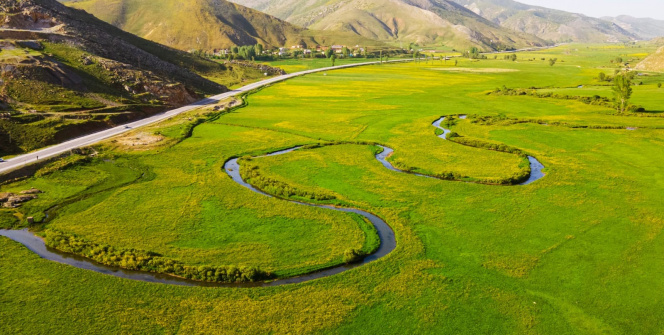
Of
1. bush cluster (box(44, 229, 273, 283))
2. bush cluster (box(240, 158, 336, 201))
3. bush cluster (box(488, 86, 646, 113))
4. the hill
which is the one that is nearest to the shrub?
bush cluster (box(44, 229, 273, 283))

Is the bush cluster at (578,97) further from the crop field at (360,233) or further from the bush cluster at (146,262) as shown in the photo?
the bush cluster at (146,262)

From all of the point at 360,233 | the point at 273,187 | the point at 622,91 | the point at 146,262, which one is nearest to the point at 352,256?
the point at 360,233

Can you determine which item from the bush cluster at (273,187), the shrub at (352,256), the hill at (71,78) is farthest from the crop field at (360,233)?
the hill at (71,78)

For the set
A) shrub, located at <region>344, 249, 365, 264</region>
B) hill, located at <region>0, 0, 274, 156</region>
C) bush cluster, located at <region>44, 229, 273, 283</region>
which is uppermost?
hill, located at <region>0, 0, 274, 156</region>

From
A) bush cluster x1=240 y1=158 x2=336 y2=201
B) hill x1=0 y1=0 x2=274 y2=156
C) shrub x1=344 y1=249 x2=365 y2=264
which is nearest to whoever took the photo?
shrub x1=344 y1=249 x2=365 y2=264

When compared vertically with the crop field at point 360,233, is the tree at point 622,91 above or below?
above

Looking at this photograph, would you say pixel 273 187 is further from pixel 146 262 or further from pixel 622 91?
pixel 622 91

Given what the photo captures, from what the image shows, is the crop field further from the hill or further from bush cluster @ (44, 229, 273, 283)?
the hill

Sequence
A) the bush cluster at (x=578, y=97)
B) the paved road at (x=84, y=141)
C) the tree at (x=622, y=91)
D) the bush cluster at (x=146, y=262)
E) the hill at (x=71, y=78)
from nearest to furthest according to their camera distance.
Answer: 1. the bush cluster at (x=146, y=262)
2. the paved road at (x=84, y=141)
3. the hill at (x=71, y=78)
4. the tree at (x=622, y=91)
5. the bush cluster at (x=578, y=97)
